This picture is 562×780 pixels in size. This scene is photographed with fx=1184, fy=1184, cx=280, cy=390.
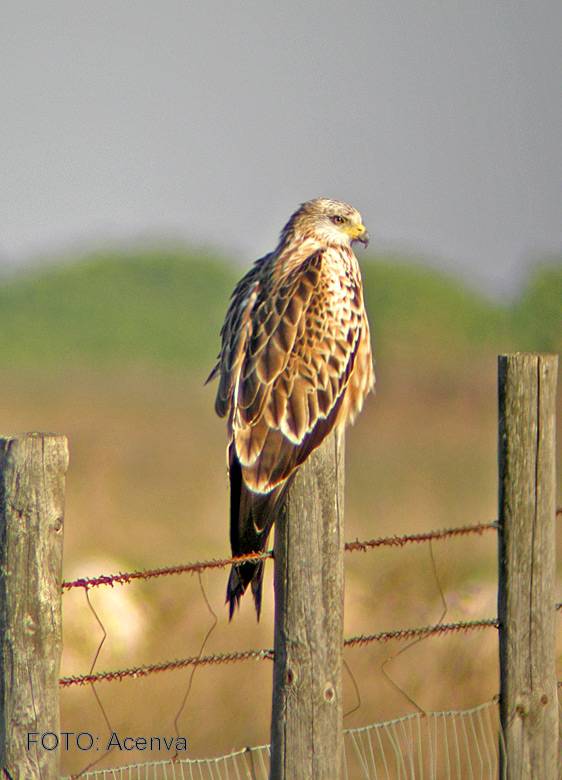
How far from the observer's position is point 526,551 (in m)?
3.60

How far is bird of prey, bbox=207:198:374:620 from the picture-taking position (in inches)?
149

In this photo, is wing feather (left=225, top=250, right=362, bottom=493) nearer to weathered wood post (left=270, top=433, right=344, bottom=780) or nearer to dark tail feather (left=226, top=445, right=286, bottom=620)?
dark tail feather (left=226, top=445, right=286, bottom=620)

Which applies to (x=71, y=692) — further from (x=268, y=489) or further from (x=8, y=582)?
(x=8, y=582)

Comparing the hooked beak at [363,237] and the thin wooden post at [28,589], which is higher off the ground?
the hooked beak at [363,237]

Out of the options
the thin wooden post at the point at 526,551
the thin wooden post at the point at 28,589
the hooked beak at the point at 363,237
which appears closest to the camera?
the thin wooden post at the point at 28,589

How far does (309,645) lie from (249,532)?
0.53 meters

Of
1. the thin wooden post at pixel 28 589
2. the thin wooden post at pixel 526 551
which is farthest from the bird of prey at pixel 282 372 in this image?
the thin wooden post at pixel 28 589

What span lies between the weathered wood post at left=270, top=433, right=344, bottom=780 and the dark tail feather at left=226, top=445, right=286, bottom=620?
0.28 m

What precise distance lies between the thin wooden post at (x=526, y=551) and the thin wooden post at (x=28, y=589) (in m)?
1.40

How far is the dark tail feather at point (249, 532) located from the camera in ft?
12.1

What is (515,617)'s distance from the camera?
360 centimetres

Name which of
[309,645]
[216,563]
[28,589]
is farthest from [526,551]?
[28,589]

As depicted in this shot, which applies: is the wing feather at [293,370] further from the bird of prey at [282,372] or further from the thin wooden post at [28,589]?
the thin wooden post at [28,589]

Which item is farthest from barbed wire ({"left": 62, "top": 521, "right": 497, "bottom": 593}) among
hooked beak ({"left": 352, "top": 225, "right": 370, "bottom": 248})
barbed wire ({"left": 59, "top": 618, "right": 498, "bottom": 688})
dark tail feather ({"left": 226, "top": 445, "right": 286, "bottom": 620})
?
hooked beak ({"left": 352, "top": 225, "right": 370, "bottom": 248})
